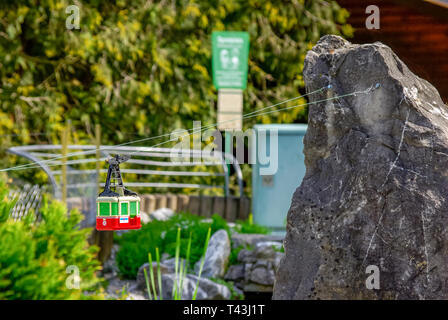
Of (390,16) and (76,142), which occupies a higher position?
(390,16)

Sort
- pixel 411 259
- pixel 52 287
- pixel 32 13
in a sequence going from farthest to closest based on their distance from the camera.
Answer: pixel 32 13 < pixel 411 259 < pixel 52 287

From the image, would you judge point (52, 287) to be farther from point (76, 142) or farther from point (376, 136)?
point (76, 142)

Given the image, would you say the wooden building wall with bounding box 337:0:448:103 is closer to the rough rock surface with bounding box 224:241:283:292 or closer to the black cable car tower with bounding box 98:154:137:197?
the black cable car tower with bounding box 98:154:137:197

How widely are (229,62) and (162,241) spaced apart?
260cm

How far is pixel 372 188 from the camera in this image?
241cm

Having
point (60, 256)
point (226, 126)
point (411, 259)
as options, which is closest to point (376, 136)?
point (411, 259)

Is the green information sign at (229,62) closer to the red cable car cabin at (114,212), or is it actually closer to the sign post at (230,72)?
the sign post at (230,72)

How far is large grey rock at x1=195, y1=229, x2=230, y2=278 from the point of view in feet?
18.0

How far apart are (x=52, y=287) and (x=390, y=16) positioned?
2.06 metres

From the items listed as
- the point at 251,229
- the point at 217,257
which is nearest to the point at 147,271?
the point at 217,257

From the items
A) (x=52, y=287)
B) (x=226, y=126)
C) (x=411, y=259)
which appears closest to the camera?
(x=52, y=287)

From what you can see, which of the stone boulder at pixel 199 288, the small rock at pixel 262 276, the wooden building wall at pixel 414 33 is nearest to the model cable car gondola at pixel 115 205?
the wooden building wall at pixel 414 33

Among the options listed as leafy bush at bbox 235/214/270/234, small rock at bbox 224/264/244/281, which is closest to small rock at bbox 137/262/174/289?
small rock at bbox 224/264/244/281
